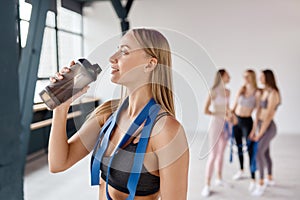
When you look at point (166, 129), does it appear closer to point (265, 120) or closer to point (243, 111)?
point (265, 120)

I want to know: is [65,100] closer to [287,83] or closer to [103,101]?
[103,101]

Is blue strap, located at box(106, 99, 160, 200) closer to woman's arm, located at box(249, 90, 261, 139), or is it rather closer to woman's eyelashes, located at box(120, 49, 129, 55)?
woman's eyelashes, located at box(120, 49, 129, 55)

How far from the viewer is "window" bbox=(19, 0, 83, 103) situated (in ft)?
1.78

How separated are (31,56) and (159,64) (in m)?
0.23

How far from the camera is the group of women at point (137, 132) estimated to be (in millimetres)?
510

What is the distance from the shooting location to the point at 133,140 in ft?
1.70

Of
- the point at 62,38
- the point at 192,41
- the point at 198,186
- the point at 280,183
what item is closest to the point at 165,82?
the point at 192,41

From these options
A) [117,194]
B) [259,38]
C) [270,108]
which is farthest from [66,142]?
[259,38]

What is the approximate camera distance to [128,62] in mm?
506

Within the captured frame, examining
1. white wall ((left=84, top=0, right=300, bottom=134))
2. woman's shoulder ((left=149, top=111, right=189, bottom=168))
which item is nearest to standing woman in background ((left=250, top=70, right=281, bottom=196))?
woman's shoulder ((left=149, top=111, right=189, bottom=168))

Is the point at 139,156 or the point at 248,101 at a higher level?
the point at 139,156

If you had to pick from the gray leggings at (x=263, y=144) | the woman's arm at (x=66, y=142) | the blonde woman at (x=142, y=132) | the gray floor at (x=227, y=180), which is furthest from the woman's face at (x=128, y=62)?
the gray leggings at (x=263, y=144)

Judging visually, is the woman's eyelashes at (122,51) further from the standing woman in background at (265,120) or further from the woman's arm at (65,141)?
the standing woman in background at (265,120)

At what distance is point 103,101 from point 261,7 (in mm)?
5283
